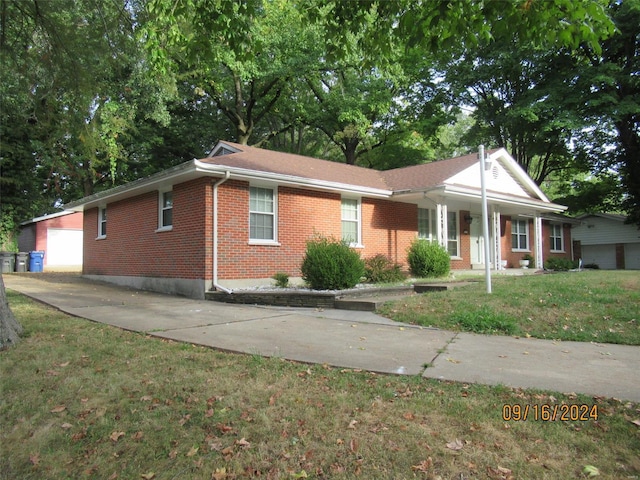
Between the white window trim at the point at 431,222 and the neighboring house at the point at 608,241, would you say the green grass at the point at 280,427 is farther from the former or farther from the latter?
the neighboring house at the point at 608,241

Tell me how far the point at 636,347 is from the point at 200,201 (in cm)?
942

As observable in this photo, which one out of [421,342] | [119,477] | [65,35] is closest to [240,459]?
[119,477]

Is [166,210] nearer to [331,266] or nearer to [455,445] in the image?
[331,266]

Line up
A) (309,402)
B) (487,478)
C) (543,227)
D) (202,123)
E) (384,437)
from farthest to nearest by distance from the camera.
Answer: (202,123) < (543,227) < (309,402) < (384,437) < (487,478)

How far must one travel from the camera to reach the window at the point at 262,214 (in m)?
12.2

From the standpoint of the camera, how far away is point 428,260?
13703 mm

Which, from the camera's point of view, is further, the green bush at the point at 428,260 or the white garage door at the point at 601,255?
the white garage door at the point at 601,255

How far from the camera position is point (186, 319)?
7812 millimetres

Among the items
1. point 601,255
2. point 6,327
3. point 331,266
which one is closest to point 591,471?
point 6,327

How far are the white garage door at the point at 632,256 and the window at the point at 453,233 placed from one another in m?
21.3

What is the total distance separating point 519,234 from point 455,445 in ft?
67.8

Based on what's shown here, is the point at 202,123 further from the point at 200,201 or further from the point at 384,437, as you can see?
the point at 384,437

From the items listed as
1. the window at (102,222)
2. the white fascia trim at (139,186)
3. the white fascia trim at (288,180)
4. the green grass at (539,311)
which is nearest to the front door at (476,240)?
the white fascia trim at (288,180)

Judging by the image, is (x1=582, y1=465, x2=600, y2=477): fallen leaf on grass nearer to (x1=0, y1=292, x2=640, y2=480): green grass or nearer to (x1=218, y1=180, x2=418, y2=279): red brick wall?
(x1=0, y1=292, x2=640, y2=480): green grass
